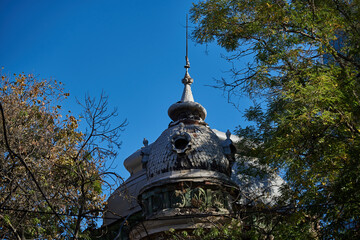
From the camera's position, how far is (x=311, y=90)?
31.3 ft

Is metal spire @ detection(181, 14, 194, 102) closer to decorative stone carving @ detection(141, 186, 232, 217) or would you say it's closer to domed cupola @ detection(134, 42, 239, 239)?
domed cupola @ detection(134, 42, 239, 239)

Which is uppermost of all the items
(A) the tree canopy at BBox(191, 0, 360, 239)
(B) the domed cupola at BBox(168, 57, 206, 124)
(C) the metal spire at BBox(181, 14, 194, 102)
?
(C) the metal spire at BBox(181, 14, 194, 102)

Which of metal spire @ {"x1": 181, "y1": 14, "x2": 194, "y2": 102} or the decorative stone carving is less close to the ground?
metal spire @ {"x1": 181, "y1": 14, "x2": 194, "y2": 102}

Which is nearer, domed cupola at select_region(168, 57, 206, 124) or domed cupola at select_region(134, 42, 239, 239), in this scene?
domed cupola at select_region(134, 42, 239, 239)

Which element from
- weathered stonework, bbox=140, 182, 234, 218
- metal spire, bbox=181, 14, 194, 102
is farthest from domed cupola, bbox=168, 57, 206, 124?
weathered stonework, bbox=140, 182, 234, 218

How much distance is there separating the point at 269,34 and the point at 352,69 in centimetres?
168

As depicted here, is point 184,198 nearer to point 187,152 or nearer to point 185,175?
point 185,175

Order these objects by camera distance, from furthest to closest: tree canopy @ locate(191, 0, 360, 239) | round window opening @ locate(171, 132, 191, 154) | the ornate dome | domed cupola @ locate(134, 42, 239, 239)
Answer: round window opening @ locate(171, 132, 191, 154) → the ornate dome → domed cupola @ locate(134, 42, 239, 239) → tree canopy @ locate(191, 0, 360, 239)

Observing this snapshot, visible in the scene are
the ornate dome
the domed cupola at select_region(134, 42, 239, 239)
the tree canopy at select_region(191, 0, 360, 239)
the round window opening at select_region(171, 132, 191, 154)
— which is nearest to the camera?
the tree canopy at select_region(191, 0, 360, 239)

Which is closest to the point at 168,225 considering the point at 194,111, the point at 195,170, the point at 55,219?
the point at 195,170

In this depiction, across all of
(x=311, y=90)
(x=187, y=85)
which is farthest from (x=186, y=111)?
(x=311, y=90)

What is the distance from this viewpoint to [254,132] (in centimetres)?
1488

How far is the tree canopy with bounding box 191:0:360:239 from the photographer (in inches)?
358

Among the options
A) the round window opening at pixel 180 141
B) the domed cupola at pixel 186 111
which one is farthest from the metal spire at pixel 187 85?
the round window opening at pixel 180 141
